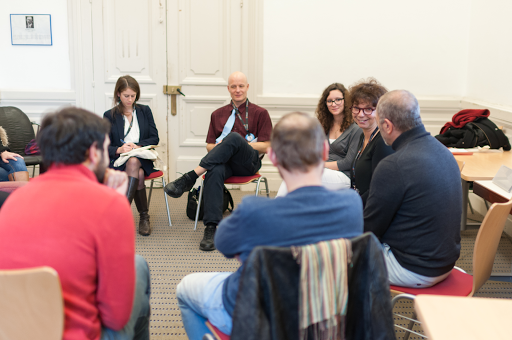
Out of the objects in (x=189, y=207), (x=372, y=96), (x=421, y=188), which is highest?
(x=372, y=96)

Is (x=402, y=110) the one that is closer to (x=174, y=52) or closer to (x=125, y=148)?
(x=125, y=148)

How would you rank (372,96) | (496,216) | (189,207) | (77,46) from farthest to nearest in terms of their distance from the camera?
(77,46)
(189,207)
(372,96)
(496,216)

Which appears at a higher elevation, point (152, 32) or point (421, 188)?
point (152, 32)

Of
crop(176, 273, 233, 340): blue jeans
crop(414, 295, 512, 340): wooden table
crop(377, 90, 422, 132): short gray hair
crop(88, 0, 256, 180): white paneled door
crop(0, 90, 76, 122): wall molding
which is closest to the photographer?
crop(414, 295, 512, 340): wooden table

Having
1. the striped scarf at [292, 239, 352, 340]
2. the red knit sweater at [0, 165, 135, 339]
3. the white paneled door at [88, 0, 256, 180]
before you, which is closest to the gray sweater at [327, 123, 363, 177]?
the white paneled door at [88, 0, 256, 180]

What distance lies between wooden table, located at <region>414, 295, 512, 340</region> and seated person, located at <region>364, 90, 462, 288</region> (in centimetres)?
63

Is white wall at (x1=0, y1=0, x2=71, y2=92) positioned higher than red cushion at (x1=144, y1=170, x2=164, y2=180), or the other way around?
white wall at (x1=0, y1=0, x2=71, y2=92)

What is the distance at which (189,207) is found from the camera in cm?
398

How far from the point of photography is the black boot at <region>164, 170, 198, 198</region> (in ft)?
11.2

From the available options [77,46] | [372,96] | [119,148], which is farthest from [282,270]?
[77,46]

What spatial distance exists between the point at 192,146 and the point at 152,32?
1.25 metres

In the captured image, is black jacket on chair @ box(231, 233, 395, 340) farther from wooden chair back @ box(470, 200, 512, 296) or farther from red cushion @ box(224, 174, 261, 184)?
red cushion @ box(224, 174, 261, 184)

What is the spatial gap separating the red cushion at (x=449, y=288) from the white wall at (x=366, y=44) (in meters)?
3.20

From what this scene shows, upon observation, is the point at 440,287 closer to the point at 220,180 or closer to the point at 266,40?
the point at 220,180
